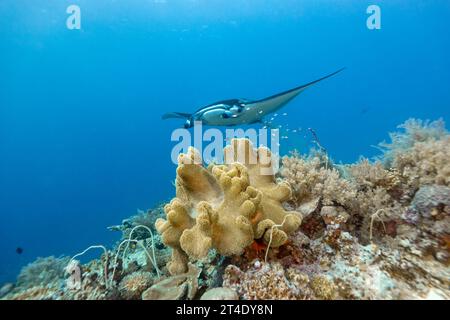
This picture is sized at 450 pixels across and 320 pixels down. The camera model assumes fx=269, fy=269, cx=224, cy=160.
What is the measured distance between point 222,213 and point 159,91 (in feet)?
263

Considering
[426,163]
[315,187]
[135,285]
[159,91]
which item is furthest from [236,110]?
[159,91]

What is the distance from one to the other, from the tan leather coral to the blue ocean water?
62489 mm

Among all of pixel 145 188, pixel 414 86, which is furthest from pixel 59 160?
pixel 414 86

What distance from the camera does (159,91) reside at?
77.8 meters

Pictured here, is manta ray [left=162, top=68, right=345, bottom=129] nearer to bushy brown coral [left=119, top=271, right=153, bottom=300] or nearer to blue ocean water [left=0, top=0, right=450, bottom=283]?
bushy brown coral [left=119, top=271, right=153, bottom=300]

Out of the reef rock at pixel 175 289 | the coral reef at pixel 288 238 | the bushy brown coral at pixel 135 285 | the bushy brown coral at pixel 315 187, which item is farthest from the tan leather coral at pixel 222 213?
the bushy brown coral at pixel 315 187

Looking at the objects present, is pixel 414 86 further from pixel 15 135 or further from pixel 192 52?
pixel 15 135

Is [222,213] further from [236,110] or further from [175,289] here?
[236,110]

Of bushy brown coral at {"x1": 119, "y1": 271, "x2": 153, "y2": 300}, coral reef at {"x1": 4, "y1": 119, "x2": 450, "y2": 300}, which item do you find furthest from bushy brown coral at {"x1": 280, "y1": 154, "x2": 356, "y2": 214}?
bushy brown coral at {"x1": 119, "y1": 271, "x2": 153, "y2": 300}

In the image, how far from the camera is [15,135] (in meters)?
75.1

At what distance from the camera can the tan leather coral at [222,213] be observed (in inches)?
91.0

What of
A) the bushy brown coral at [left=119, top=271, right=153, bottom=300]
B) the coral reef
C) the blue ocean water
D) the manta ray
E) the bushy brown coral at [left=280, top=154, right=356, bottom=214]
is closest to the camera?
the coral reef

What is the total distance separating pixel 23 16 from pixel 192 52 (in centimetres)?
3800

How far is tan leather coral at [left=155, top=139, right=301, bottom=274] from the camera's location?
2.31 m
